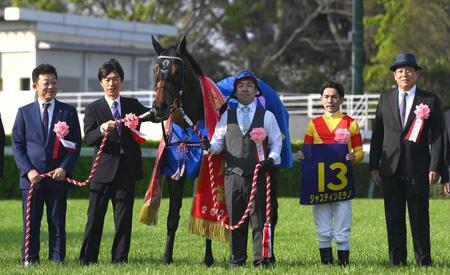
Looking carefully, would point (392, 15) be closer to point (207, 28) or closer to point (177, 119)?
point (207, 28)

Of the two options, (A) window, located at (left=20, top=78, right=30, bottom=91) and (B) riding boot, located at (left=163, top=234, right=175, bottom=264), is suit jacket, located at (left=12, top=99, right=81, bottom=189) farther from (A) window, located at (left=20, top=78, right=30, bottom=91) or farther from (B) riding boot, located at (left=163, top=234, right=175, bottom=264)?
(A) window, located at (left=20, top=78, right=30, bottom=91)

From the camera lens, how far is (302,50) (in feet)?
163

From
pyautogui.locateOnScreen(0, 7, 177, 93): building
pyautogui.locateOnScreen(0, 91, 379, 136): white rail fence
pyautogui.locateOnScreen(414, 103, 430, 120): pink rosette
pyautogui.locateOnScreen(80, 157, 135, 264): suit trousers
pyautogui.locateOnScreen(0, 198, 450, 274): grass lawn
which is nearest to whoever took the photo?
pyautogui.locateOnScreen(0, 198, 450, 274): grass lawn

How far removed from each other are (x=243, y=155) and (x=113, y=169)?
131cm

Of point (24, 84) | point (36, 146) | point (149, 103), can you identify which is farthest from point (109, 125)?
point (24, 84)

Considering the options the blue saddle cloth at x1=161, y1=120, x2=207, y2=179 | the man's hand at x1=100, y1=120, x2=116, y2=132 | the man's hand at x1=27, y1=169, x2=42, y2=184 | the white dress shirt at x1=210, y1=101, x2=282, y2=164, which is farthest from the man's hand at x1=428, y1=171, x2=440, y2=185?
the man's hand at x1=27, y1=169, x2=42, y2=184

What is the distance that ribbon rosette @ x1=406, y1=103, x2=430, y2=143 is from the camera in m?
10.8

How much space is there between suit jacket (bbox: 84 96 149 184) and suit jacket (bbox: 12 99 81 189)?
0.22 m

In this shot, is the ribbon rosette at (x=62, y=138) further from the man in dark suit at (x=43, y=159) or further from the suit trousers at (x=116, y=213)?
the suit trousers at (x=116, y=213)

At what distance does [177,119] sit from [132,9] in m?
37.7

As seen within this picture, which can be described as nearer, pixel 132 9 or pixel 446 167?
pixel 446 167

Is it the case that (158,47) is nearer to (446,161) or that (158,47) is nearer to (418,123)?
(418,123)

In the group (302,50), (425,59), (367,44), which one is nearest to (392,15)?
(425,59)

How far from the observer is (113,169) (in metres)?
11.2
